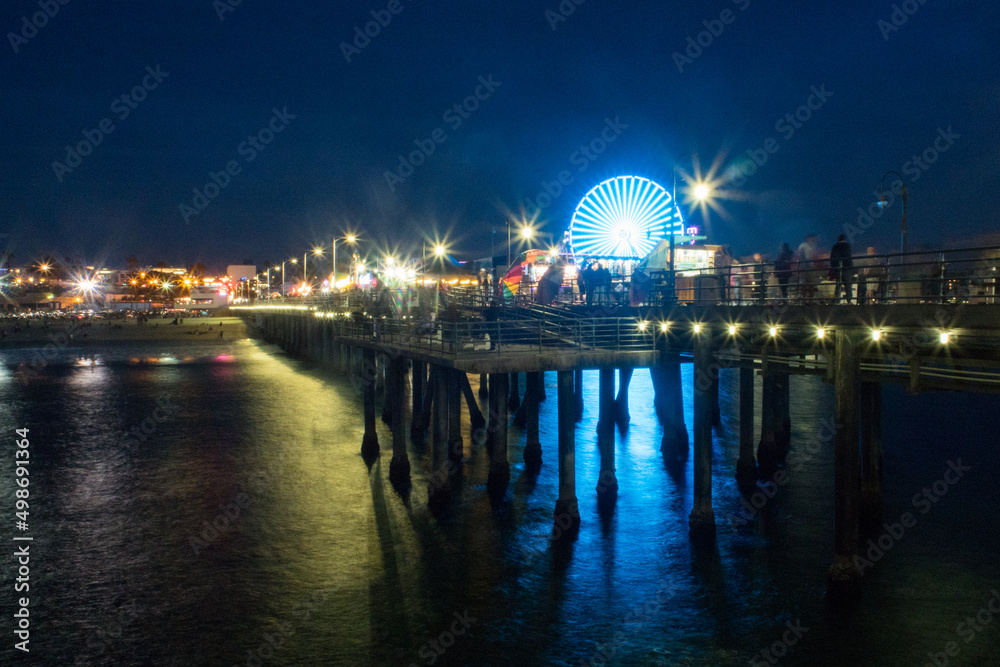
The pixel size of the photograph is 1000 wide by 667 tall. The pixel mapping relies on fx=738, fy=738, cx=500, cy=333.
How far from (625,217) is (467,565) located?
30.9m

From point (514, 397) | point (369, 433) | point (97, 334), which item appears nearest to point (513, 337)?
point (369, 433)

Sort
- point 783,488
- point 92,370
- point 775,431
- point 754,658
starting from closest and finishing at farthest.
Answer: point 754,658 < point 783,488 < point 775,431 < point 92,370

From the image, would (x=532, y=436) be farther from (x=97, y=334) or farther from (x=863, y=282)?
(x=97, y=334)

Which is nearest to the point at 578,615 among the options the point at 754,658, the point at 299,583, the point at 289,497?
the point at 754,658

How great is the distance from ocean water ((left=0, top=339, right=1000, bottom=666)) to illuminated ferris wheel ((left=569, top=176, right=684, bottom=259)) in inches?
631

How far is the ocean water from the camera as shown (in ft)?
41.5

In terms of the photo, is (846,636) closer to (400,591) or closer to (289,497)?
(400,591)

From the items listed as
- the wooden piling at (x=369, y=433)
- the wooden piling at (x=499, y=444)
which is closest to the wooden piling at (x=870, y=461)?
the wooden piling at (x=499, y=444)

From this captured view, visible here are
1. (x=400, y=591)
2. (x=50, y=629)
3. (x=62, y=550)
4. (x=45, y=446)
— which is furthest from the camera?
(x=45, y=446)

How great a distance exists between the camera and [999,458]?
1008 inches

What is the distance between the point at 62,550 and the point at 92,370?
A: 5001 centimetres

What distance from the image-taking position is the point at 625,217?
4331 centimetres

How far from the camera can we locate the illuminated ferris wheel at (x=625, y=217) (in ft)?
139

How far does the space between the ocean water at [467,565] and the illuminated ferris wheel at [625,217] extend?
52.6 ft
